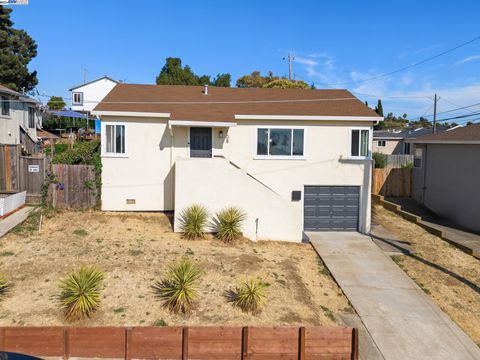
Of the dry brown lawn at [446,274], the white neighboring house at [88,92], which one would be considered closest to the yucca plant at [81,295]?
the dry brown lawn at [446,274]

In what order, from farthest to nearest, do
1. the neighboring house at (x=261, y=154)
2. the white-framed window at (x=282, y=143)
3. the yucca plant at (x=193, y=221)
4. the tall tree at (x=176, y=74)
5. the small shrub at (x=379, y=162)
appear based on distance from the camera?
the tall tree at (x=176, y=74) → the small shrub at (x=379, y=162) → the white-framed window at (x=282, y=143) → the neighboring house at (x=261, y=154) → the yucca plant at (x=193, y=221)

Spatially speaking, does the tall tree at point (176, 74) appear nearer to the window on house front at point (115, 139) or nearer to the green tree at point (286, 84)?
the green tree at point (286, 84)

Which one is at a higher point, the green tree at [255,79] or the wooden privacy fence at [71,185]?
the green tree at [255,79]

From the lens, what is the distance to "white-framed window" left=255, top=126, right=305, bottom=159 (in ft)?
54.5

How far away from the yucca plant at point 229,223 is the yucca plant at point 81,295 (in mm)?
5948

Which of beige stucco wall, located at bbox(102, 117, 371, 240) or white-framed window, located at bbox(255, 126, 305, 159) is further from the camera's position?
white-framed window, located at bbox(255, 126, 305, 159)

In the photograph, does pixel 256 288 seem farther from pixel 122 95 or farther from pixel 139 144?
pixel 122 95

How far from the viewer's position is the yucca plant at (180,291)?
28.2ft

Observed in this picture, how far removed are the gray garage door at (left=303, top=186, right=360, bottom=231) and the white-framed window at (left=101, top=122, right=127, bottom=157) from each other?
8.11 m

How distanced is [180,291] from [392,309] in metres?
5.42

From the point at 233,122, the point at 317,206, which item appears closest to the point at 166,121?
the point at 233,122

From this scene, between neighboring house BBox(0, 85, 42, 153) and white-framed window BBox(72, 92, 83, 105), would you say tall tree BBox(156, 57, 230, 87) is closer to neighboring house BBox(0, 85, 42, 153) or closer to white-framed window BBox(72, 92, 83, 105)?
white-framed window BBox(72, 92, 83, 105)

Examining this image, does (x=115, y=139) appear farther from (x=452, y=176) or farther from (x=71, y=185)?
(x=452, y=176)

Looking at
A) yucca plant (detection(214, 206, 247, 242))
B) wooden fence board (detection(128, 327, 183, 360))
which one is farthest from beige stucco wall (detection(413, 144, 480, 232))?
wooden fence board (detection(128, 327, 183, 360))
